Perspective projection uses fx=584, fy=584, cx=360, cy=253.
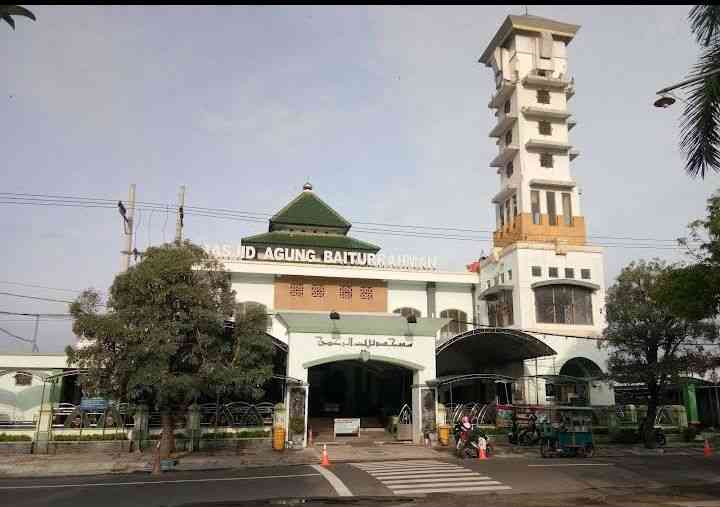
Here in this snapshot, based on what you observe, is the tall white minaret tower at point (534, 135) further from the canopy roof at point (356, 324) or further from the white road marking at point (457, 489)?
the white road marking at point (457, 489)

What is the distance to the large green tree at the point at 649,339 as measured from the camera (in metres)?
26.2

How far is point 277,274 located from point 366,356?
39.9 ft

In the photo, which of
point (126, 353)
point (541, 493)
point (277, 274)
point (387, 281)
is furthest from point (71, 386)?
point (541, 493)

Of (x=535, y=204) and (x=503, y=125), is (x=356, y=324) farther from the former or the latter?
(x=503, y=125)

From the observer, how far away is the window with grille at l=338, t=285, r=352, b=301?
38459 millimetres

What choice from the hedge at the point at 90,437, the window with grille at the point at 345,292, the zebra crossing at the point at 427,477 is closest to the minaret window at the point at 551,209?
the window with grille at the point at 345,292

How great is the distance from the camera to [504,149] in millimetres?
40438

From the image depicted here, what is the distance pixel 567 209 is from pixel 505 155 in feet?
18.3

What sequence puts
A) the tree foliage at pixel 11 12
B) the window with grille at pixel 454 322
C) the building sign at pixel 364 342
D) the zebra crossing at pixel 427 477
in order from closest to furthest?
the tree foliage at pixel 11 12 → the zebra crossing at pixel 427 477 → the building sign at pixel 364 342 → the window with grille at pixel 454 322

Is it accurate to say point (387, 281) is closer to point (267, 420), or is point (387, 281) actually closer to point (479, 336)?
point (479, 336)

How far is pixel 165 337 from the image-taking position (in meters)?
19.2

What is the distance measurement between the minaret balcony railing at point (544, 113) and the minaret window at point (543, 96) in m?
0.96

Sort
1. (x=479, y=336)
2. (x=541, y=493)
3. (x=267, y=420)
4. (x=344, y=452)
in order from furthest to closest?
(x=479, y=336), (x=267, y=420), (x=344, y=452), (x=541, y=493)

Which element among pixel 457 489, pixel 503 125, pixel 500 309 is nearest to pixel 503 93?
pixel 503 125
